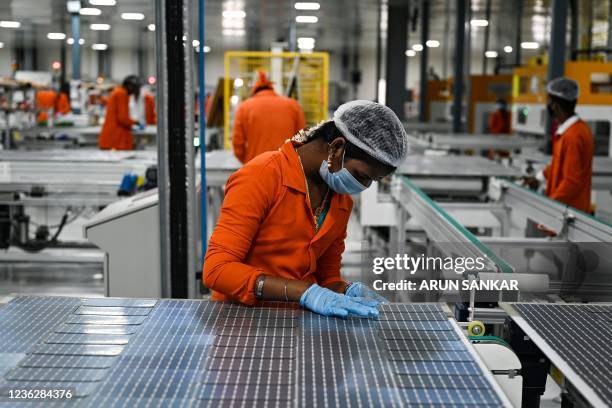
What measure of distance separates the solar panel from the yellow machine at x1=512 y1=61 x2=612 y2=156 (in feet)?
20.9

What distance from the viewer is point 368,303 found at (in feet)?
6.82

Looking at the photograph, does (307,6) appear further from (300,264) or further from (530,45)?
(300,264)

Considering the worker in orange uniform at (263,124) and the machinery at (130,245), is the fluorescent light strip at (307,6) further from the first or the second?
the machinery at (130,245)

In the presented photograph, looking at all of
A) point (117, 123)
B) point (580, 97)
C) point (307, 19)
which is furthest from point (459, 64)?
point (117, 123)

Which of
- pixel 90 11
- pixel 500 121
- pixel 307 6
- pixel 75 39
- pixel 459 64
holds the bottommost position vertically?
pixel 500 121

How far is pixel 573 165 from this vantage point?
4898 millimetres

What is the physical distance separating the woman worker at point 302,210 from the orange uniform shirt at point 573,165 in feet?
9.49

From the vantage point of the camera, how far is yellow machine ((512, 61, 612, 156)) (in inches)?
322

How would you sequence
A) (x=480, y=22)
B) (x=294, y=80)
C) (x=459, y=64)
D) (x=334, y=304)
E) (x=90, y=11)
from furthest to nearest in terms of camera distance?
(x=480, y=22)
(x=90, y=11)
(x=459, y=64)
(x=294, y=80)
(x=334, y=304)

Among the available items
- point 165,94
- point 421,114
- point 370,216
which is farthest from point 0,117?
point 421,114

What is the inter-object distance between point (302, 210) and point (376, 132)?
14.0 inches

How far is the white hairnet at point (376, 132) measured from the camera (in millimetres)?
2143

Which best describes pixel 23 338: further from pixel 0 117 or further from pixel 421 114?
pixel 421 114

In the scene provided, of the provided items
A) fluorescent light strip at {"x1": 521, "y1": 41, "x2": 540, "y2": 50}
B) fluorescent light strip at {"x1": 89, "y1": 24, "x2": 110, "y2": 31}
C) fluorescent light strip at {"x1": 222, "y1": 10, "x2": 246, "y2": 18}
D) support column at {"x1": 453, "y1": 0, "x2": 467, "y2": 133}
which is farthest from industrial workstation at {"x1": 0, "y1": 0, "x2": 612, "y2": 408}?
fluorescent light strip at {"x1": 521, "y1": 41, "x2": 540, "y2": 50}
